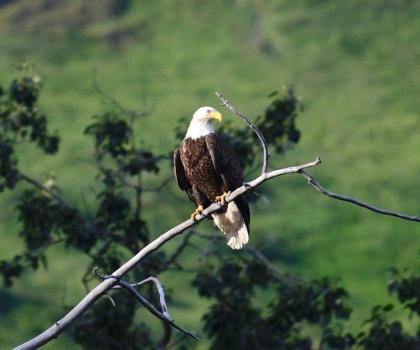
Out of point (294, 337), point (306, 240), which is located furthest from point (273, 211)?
point (294, 337)

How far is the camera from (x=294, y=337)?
16.1 metres

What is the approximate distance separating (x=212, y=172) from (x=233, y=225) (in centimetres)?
62

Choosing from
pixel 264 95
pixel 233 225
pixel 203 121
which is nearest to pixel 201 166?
pixel 203 121

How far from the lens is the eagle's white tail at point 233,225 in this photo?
447 inches

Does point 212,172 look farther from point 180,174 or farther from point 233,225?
point 233,225

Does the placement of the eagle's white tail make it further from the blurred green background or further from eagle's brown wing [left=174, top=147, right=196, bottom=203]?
the blurred green background

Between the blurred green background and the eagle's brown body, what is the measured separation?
13412 millimetres

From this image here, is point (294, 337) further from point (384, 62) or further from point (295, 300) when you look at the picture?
point (384, 62)

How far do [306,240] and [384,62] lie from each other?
15.9 metres

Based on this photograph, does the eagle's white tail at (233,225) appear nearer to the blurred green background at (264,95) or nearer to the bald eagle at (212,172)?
the bald eagle at (212,172)

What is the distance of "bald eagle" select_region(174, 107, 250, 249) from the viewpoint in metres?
11.0

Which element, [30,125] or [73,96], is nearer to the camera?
[30,125]

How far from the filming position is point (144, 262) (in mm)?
15844

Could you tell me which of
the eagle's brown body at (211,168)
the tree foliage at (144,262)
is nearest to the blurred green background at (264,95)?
the tree foliage at (144,262)
